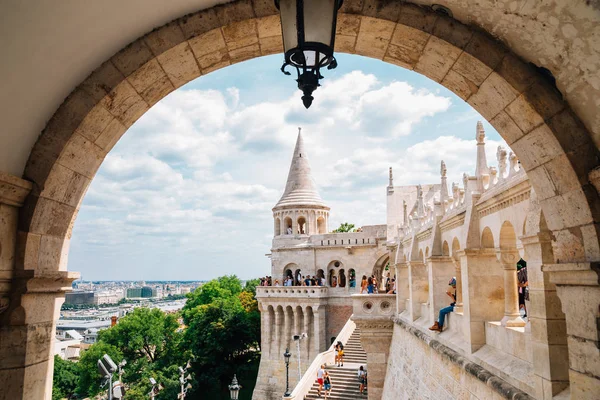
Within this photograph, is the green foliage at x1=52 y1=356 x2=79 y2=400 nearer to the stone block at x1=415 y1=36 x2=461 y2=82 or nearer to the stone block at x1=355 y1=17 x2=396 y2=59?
the stone block at x1=355 y1=17 x2=396 y2=59

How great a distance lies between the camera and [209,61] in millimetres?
3904

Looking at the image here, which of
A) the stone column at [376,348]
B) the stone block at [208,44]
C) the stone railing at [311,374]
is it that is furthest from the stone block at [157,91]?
the stone railing at [311,374]

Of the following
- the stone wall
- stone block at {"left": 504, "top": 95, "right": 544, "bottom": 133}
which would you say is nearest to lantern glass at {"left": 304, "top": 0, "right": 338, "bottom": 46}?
stone block at {"left": 504, "top": 95, "right": 544, "bottom": 133}

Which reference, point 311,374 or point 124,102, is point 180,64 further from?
point 311,374

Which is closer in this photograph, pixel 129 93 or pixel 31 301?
pixel 31 301

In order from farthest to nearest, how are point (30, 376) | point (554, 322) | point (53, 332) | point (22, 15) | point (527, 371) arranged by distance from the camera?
1. point (527, 371)
2. point (554, 322)
3. point (53, 332)
4. point (30, 376)
5. point (22, 15)

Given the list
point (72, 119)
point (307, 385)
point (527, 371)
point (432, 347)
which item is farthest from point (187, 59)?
point (307, 385)

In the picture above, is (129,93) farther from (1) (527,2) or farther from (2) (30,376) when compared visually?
(1) (527,2)

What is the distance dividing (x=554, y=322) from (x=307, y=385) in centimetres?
1692

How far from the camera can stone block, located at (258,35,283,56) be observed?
12.6ft

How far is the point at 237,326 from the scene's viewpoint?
37.2 m

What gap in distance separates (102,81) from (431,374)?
363 inches

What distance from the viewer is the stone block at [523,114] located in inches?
133

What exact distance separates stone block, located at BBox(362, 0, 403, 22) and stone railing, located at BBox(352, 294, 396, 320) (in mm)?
14411
